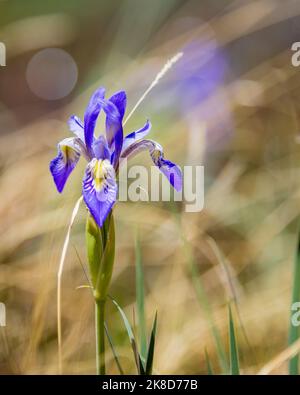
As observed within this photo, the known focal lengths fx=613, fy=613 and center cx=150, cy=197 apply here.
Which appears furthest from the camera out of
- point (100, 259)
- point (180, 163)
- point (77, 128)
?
point (180, 163)

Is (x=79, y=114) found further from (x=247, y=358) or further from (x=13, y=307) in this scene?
(x=247, y=358)

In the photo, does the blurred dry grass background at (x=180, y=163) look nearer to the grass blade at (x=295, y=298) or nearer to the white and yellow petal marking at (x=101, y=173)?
the grass blade at (x=295, y=298)

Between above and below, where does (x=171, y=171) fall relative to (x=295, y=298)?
above

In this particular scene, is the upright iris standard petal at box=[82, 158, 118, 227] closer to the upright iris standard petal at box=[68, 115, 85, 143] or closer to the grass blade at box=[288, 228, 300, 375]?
the upright iris standard petal at box=[68, 115, 85, 143]

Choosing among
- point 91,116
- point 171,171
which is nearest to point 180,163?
point 171,171

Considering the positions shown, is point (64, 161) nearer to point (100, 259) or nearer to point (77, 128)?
point (77, 128)
